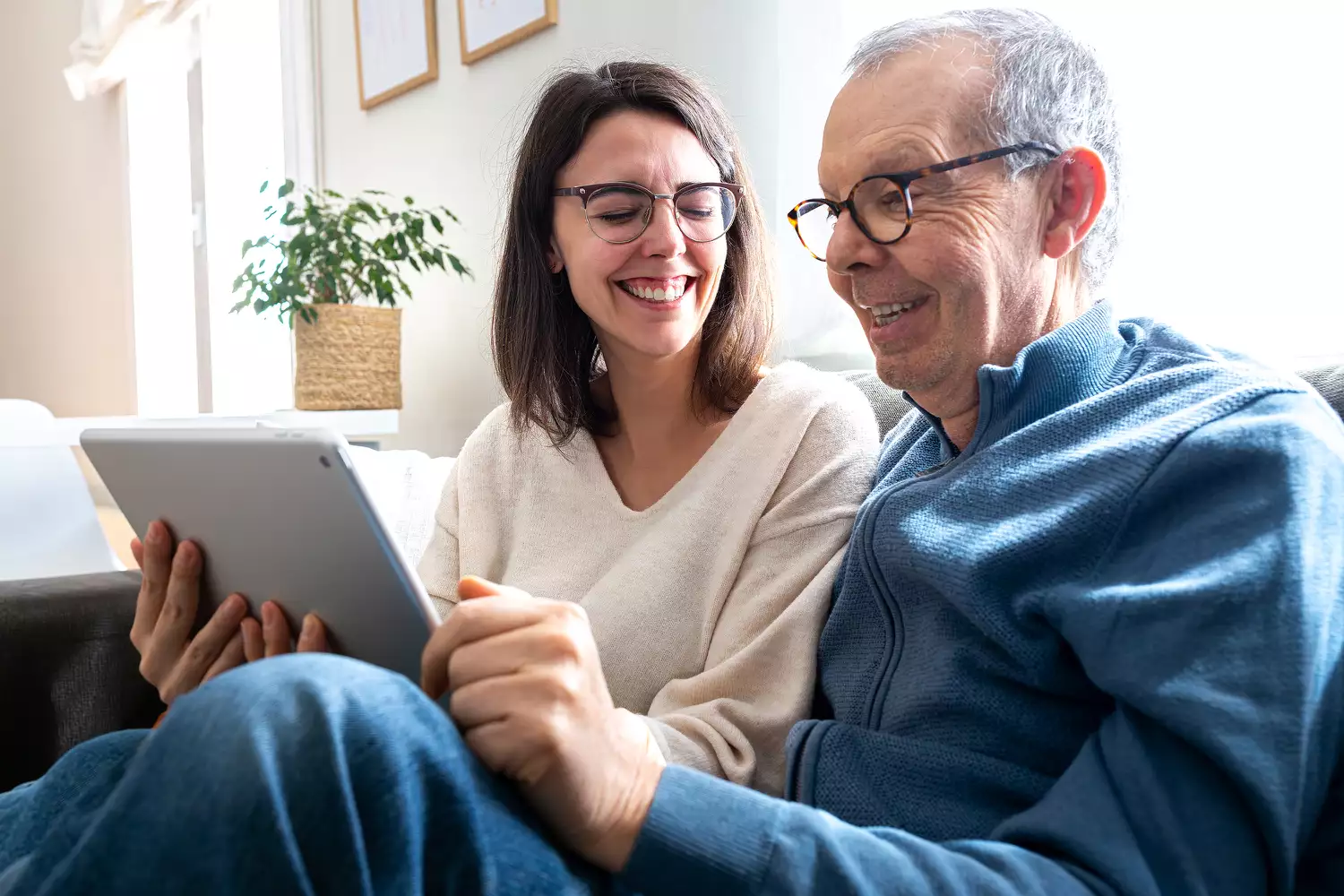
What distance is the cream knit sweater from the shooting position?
1.05 metres

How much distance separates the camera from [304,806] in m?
0.55

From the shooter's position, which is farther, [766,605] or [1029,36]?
[766,605]

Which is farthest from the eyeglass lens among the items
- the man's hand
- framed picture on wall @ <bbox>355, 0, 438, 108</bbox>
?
framed picture on wall @ <bbox>355, 0, 438, 108</bbox>

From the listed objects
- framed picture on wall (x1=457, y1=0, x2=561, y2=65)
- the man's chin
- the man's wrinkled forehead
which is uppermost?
framed picture on wall (x1=457, y1=0, x2=561, y2=65)

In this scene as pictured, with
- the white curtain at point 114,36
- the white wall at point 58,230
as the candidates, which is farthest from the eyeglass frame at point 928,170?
the white wall at point 58,230

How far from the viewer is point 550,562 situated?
4.23 feet

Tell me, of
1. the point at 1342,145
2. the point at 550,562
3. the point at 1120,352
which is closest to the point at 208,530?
the point at 550,562

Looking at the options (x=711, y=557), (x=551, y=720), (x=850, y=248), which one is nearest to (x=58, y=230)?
(x=711, y=557)

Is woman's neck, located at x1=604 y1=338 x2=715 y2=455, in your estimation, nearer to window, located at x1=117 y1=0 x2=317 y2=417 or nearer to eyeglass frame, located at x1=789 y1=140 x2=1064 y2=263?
eyeglass frame, located at x1=789 y1=140 x2=1064 y2=263

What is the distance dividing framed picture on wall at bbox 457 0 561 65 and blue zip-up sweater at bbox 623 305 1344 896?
5.81ft

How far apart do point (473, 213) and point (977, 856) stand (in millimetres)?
2364

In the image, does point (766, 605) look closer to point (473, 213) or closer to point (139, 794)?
point (139, 794)

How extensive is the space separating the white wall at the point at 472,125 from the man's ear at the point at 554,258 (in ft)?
1.44

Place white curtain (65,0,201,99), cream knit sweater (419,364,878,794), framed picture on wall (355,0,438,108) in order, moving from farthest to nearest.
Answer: white curtain (65,0,201,99) → framed picture on wall (355,0,438,108) → cream knit sweater (419,364,878,794)
